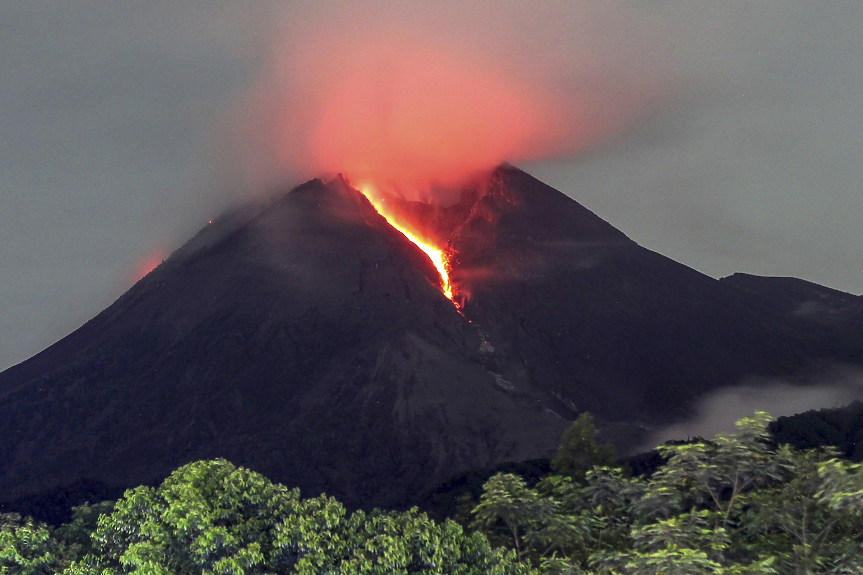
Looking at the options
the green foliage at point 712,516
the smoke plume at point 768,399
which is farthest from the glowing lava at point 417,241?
the green foliage at point 712,516

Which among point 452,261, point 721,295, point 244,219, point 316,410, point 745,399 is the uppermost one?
point 244,219

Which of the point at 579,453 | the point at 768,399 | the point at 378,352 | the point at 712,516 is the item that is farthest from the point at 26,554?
the point at 768,399

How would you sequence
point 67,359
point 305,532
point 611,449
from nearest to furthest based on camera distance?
point 305,532 < point 611,449 < point 67,359

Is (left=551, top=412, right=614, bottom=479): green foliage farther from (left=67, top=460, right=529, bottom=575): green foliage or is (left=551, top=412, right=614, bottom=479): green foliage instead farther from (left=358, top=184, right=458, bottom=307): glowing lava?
(left=358, top=184, right=458, bottom=307): glowing lava

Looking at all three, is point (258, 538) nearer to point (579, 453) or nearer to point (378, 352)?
point (579, 453)

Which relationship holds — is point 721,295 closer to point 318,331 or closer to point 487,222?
point 487,222

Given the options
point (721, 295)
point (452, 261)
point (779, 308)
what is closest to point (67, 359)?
point (452, 261)
